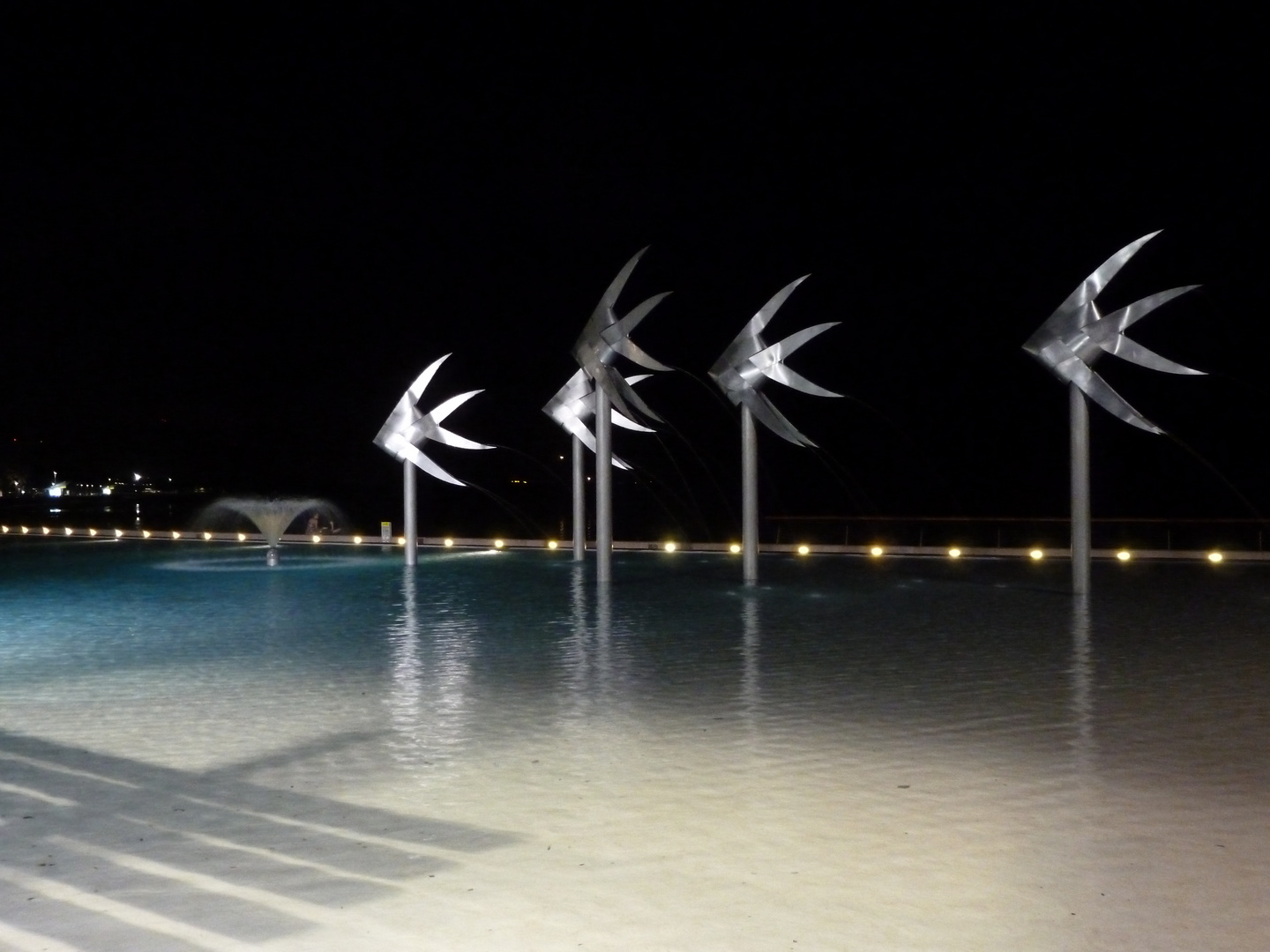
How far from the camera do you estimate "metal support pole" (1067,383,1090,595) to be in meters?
21.4

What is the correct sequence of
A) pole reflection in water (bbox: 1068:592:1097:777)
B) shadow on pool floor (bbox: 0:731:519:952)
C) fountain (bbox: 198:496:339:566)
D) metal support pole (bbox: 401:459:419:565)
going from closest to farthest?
shadow on pool floor (bbox: 0:731:519:952) < pole reflection in water (bbox: 1068:592:1097:777) < metal support pole (bbox: 401:459:419:565) < fountain (bbox: 198:496:339:566)

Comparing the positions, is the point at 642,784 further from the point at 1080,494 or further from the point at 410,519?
the point at 410,519

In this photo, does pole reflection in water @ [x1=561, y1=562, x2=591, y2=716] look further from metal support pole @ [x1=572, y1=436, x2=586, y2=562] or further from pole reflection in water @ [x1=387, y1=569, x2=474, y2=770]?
metal support pole @ [x1=572, y1=436, x2=586, y2=562]

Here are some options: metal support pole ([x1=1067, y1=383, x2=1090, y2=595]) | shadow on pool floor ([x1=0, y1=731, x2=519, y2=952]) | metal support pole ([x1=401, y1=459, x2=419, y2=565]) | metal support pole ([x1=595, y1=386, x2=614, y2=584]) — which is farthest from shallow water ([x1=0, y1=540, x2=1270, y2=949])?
metal support pole ([x1=401, y1=459, x2=419, y2=565])

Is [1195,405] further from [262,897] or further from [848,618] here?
[262,897]

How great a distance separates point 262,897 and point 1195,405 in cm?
12858

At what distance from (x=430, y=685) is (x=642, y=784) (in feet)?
15.8

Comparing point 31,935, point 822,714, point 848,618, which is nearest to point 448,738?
point 822,714

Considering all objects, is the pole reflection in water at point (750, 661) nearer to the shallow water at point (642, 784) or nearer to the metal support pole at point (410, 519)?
the shallow water at point (642, 784)

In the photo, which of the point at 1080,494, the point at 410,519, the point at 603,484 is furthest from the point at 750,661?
the point at 410,519

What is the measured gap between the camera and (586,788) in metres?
8.53

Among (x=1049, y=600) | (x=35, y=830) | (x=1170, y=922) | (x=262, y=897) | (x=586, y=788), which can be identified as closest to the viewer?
(x=1170, y=922)

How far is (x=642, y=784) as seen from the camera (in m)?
8.66

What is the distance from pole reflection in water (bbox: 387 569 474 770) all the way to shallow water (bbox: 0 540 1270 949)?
71 mm
